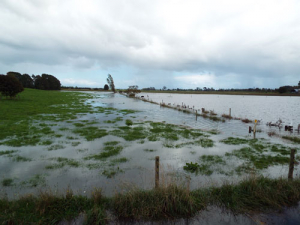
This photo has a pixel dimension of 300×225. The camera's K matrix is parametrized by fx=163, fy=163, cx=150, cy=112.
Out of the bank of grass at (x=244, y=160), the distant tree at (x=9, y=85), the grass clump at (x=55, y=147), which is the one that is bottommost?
the bank of grass at (x=244, y=160)

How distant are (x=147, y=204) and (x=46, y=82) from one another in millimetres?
145066

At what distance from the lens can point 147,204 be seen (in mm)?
5703

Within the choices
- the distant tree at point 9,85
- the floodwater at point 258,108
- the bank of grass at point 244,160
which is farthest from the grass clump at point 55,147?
the distant tree at point 9,85

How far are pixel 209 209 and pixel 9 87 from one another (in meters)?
45.6

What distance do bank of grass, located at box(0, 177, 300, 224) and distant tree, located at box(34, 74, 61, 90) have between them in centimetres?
14105

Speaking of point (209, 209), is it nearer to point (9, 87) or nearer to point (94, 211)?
point (94, 211)

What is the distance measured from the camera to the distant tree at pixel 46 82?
12169cm

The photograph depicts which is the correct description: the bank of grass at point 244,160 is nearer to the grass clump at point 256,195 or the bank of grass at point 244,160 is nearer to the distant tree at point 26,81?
the grass clump at point 256,195

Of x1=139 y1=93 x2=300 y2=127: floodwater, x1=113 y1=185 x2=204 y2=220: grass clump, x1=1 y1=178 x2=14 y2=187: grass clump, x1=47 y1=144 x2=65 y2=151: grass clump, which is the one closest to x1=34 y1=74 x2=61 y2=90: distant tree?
x1=139 y1=93 x2=300 y2=127: floodwater

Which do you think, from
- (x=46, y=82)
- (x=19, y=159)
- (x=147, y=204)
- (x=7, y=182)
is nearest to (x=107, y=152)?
(x=19, y=159)

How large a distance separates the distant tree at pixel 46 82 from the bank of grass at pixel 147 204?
141 metres

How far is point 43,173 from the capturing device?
8445 mm

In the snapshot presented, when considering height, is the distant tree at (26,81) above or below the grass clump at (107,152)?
above

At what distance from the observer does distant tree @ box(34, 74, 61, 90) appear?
12169 centimetres
